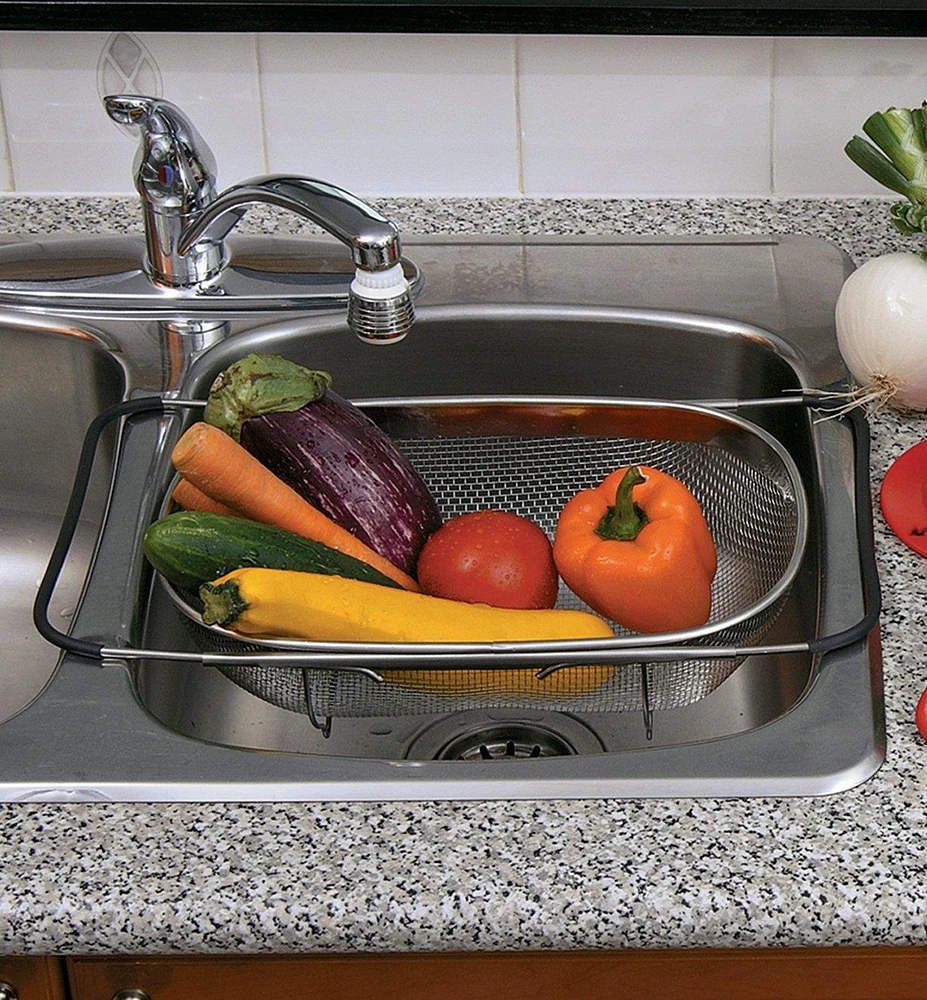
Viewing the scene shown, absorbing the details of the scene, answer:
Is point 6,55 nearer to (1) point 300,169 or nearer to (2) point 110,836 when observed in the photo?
(1) point 300,169

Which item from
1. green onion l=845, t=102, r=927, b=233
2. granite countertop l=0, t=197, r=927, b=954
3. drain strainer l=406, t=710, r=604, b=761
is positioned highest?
green onion l=845, t=102, r=927, b=233

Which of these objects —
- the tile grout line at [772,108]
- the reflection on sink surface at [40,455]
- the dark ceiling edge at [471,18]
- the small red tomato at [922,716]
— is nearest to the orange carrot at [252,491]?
the reflection on sink surface at [40,455]

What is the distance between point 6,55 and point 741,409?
695mm

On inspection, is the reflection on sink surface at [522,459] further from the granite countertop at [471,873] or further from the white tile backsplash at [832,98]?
the white tile backsplash at [832,98]

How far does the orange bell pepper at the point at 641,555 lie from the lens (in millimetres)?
829

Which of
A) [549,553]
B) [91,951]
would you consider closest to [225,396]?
[549,553]

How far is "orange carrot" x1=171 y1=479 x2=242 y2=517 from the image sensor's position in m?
0.87

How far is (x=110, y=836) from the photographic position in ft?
2.20

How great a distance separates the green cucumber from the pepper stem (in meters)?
0.17

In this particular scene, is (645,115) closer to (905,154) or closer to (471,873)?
(905,154)

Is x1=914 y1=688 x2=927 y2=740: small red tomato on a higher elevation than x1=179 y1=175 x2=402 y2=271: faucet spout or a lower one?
lower

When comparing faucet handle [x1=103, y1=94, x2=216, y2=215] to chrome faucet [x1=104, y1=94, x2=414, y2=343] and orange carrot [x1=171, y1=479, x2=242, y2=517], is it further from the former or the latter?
orange carrot [x1=171, y1=479, x2=242, y2=517]

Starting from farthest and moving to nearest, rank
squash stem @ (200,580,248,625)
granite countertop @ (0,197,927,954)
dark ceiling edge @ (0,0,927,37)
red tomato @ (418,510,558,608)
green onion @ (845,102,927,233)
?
dark ceiling edge @ (0,0,927,37) < green onion @ (845,102,927,233) < red tomato @ (418,510,558,608) < squash stem @ (200,580,248,625) < granite countertop @ (0,197,927,954)

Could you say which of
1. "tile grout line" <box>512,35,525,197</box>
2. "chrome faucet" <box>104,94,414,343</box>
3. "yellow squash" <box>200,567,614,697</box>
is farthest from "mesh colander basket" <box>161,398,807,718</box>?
"tile grout line" <box>512,35,525,197</box>
